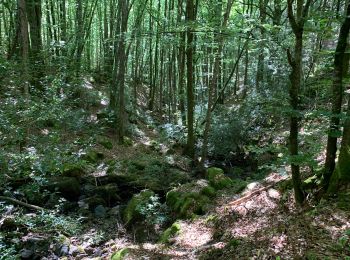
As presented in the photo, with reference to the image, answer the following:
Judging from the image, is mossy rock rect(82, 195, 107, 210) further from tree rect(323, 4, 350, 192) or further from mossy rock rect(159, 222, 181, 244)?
tree rect(323, 4, 350, 192)

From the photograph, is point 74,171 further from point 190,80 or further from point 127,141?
point 190,80

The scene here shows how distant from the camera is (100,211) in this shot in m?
8.66

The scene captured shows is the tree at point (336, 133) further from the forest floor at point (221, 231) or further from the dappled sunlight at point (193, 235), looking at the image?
the dappled sunlight at point (193, 235)

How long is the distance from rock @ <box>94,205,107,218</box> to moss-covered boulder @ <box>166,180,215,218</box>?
170 centimetres

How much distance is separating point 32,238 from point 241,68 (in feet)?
71.9

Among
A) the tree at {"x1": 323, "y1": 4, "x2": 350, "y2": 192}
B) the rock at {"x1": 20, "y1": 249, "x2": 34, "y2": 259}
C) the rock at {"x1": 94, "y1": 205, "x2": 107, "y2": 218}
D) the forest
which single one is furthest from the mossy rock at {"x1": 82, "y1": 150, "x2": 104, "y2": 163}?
the tree at {"x1": 323, "y1": 4, "x2": 350, "y2": 192}

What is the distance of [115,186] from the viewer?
9930 mm

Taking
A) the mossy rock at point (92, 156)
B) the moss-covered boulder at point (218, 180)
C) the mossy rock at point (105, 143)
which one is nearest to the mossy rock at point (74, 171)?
the mossy rock at point (92, 156)

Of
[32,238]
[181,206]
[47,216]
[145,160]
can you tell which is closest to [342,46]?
[181,206]

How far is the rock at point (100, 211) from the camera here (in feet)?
27.8

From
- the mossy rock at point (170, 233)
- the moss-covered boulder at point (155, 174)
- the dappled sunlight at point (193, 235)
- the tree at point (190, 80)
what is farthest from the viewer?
the tree at point (190, 80)

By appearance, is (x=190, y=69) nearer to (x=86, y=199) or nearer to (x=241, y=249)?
(x=86, y=199)

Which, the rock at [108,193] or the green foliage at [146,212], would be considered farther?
the rock at [108,193]

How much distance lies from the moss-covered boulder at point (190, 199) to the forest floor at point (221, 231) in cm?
25
